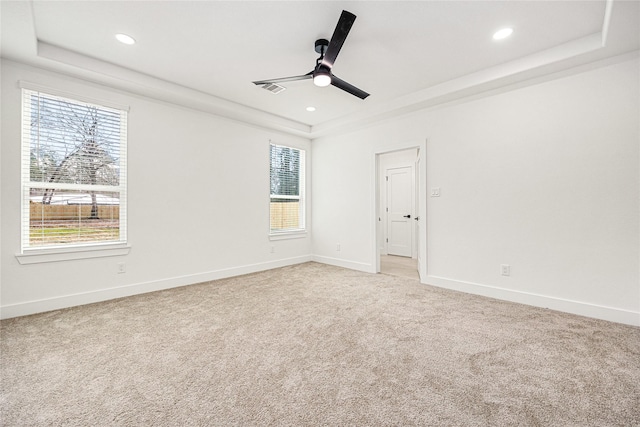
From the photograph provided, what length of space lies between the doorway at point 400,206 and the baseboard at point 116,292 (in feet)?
10.6

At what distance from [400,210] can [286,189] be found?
2.98m

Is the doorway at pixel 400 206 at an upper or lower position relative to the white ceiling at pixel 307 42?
lower

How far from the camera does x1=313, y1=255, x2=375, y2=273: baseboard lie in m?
4.77

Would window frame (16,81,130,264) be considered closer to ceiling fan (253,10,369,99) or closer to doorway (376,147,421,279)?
ceiling fan (253,10,369,99)

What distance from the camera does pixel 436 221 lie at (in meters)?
3.92

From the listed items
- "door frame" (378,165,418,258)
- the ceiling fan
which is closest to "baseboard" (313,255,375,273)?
"door frame" (378,165,418,258)

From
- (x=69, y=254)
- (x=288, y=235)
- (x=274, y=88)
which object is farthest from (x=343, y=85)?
(x=69, y=254)

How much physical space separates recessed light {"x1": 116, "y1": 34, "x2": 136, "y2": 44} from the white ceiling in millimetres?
53

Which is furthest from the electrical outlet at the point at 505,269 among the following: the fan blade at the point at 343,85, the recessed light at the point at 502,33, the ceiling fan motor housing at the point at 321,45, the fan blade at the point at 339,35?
the ceiling fan motor housing at the point at 321,45

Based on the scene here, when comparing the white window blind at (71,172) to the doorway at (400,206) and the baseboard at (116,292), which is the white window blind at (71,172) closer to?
the baseboard at (116,292)

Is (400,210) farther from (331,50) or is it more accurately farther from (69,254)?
(69,254)

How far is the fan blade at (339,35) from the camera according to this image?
2.05 m

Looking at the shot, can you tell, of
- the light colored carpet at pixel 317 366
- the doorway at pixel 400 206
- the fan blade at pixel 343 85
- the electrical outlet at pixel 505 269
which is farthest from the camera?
the doorway at pixel 400 206

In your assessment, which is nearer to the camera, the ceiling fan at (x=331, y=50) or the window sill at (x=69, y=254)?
the ceiling fan at (x=331, y=50)
